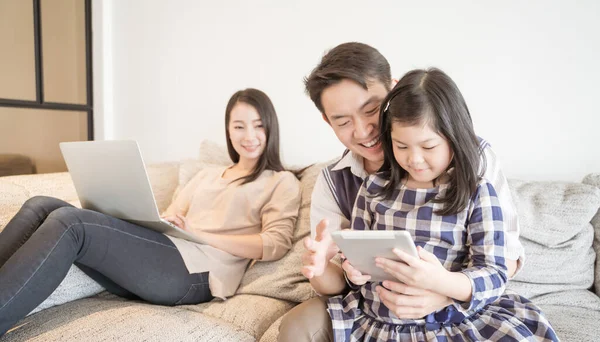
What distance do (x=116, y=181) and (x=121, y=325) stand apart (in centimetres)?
40

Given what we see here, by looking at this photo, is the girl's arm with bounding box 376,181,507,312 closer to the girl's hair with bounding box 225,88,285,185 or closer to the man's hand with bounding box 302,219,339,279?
the man's hand with bounding box 302,219,339,279

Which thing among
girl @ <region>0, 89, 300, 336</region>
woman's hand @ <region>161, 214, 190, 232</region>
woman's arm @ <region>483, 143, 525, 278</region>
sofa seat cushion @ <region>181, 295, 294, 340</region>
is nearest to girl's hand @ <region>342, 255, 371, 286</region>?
woman's arm @ <region>483, 143, 525, 278</region>

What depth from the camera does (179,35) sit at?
8.29 ft

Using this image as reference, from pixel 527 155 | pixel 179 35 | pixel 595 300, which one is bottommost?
pixel 595 300

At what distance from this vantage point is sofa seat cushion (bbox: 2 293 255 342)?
1158mm

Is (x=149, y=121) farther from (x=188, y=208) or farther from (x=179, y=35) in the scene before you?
(x=188, y=208)

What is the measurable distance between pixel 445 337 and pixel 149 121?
2.17 metres

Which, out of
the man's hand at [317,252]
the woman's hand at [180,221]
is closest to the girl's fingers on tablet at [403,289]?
the man's hand at [317,252]

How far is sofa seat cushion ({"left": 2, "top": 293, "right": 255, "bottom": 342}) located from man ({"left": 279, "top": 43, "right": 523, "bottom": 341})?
0.82 feet

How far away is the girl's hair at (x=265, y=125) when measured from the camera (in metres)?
1.74

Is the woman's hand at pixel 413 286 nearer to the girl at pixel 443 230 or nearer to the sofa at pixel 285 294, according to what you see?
the girl at pixel 443 230

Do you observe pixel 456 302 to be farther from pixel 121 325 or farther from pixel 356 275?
pixel 121 325

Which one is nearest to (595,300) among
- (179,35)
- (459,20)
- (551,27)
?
(551,27)

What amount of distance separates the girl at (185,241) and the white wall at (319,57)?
1.39 feet
